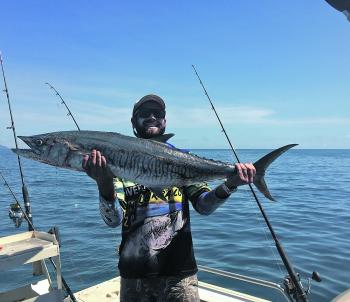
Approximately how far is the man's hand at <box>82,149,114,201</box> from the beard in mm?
542

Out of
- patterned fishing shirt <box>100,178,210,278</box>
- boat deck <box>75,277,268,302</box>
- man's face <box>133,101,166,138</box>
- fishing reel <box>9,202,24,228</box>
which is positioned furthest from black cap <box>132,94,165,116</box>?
fishing reel <box>9,202,24,228</box>

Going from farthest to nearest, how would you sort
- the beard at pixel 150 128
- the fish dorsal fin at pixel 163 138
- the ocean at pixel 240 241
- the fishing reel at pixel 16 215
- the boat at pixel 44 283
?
the ocean at pixel 240 241 < the fishing reel at pixel 16 215 < the boat at pixel 44 283 < the beard at pixel 150 128 < the fish dorsal fin at pixel 163 138

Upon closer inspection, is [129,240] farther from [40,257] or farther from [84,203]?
[84,203]

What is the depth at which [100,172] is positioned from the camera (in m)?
3.30

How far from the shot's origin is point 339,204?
60.7ft

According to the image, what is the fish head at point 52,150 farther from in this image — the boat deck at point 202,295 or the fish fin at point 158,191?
the boat deck at point 202,295

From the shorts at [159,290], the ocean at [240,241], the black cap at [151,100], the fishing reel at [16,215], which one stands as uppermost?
the black cap at [151,100]

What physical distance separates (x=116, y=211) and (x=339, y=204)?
1702cm

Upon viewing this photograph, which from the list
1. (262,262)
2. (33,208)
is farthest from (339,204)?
(33,208)

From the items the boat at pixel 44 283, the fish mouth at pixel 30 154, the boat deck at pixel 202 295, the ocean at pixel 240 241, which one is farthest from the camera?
the ocean at pixel 240 241

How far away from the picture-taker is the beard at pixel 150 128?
3729 millimetres

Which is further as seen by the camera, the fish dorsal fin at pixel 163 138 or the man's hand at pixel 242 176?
the fish dorsal fin at pixel 163 138

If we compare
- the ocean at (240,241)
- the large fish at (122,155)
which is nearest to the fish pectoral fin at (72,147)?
the large fish at (122,155)

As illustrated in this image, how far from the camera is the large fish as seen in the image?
3.40 metres
